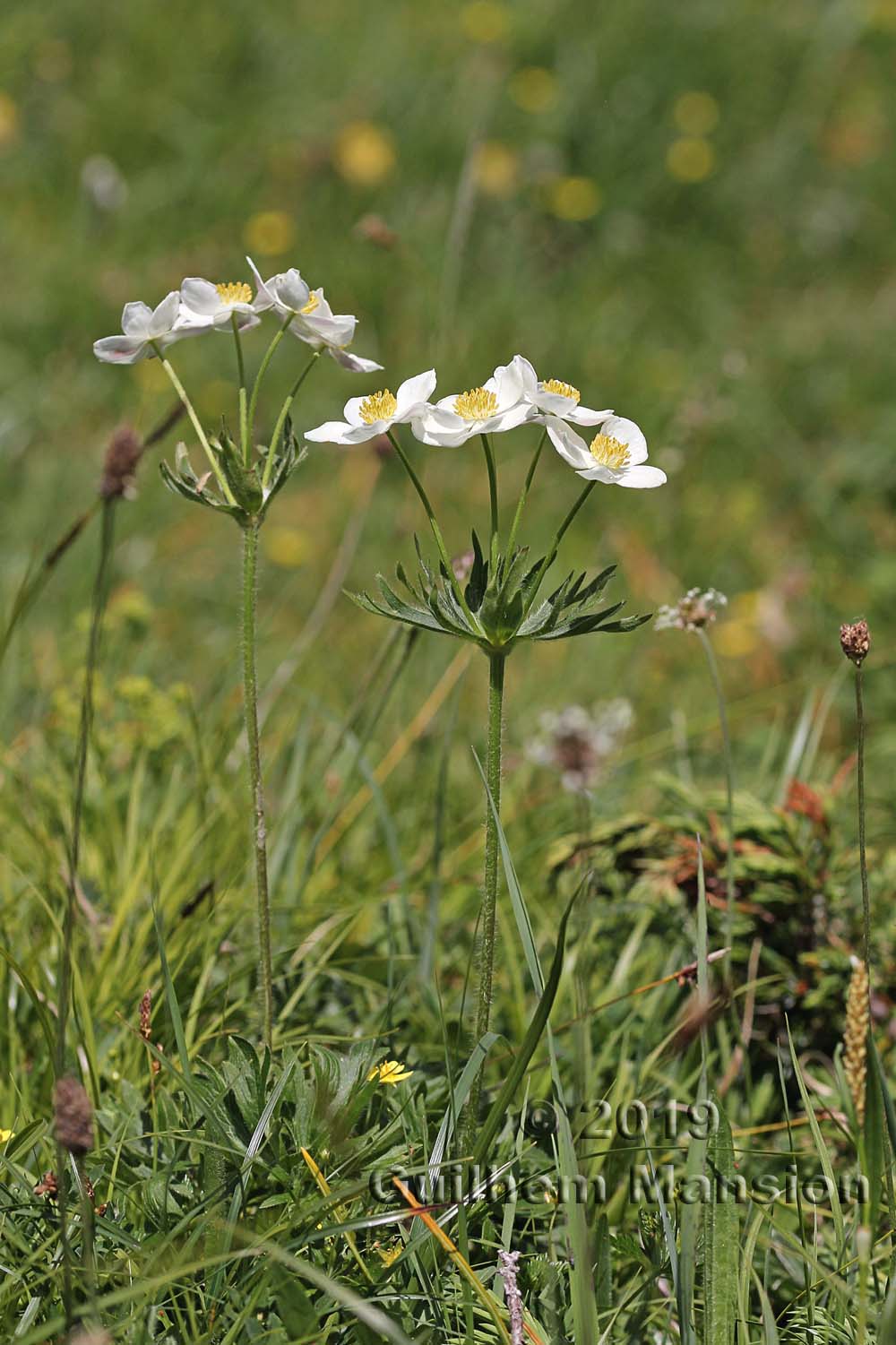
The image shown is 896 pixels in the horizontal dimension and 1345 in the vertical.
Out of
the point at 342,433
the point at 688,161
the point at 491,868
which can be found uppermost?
the point at 688,161

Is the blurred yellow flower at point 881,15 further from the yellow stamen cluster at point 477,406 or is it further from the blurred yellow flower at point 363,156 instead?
the yellow stamen cluster at point 477,406

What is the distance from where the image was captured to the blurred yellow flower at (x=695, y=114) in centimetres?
482

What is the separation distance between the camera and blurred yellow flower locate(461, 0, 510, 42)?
16.2 ft

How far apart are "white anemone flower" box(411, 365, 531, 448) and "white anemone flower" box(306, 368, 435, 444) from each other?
0.06 feet

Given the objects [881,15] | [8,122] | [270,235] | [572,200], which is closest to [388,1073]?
[270,235]

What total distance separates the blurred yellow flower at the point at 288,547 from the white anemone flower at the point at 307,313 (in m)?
2.05

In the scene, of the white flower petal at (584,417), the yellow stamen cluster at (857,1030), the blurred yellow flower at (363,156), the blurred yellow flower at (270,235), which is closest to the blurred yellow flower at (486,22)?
the blurred yellow flower at (363,156)

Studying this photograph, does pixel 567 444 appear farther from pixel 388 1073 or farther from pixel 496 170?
pixel 496 170

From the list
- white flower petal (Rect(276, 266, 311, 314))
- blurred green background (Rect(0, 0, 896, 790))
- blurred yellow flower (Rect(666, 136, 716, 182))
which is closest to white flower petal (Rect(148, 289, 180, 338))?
white flower petal (Rect(276, 266, 311, 314))

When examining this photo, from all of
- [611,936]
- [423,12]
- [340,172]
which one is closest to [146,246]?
[340,172]

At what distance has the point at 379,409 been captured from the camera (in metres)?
1.28

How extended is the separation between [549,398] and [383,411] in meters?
0.18

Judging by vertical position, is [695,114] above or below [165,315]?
above

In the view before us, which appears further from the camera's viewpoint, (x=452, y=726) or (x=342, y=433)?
(x=452, y=726)
